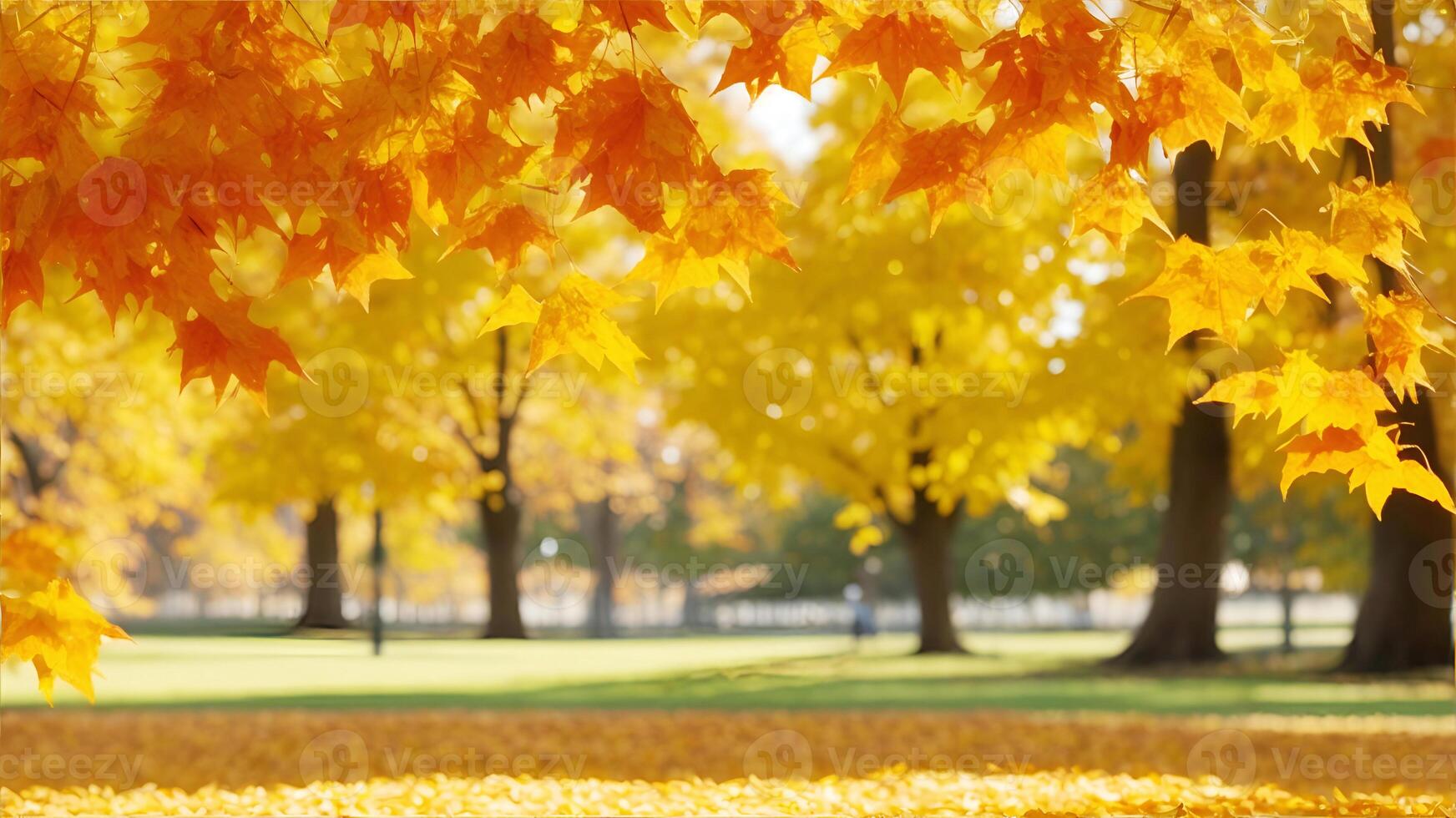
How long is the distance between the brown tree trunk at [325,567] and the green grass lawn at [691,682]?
1210 mm

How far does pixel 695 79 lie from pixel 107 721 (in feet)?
47.6

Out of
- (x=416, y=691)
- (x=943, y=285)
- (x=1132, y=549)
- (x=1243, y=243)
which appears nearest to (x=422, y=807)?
(x=1243, y=243)

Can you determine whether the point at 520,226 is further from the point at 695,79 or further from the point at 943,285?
the point at 695,79

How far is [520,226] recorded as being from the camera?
464cm

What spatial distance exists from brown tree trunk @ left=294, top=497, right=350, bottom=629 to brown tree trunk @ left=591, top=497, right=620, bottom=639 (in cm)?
1811

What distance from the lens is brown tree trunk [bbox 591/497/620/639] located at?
165 feet
